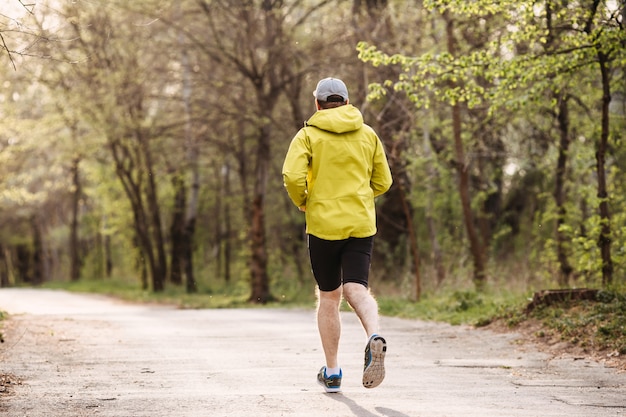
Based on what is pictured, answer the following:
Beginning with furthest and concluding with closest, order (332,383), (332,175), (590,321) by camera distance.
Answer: (590,321)
(332,383)
(332,175)

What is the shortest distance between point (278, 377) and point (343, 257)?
1.49 metres

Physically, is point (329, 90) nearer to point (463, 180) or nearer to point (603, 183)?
point (603, 183)

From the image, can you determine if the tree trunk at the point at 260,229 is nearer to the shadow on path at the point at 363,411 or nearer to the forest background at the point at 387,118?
the forest background at the point at 387,118

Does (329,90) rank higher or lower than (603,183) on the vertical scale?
higher

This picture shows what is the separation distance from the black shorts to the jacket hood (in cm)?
75

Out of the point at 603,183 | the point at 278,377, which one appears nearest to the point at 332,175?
the point at 278,377

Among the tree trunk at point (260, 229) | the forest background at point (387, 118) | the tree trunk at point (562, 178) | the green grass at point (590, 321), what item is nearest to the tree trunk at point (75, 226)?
the forest background at point (387, 118)

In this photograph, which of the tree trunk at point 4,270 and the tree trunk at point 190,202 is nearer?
the tree trunk at point 190,202

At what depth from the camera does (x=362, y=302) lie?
20.4ft

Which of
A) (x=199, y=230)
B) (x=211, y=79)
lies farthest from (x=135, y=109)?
(x=199, y=230)

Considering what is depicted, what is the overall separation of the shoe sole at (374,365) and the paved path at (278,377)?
160 millimetres

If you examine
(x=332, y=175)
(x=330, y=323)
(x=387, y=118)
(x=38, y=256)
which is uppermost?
(x=387, y=118)

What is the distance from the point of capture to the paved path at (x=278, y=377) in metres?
5.77

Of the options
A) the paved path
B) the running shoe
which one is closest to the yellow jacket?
the running shoe
